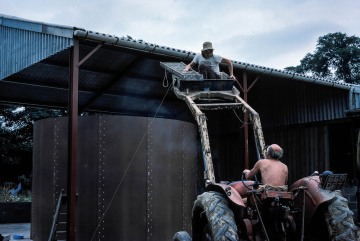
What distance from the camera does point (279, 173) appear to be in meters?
6.63

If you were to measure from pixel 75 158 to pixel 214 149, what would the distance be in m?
10.9

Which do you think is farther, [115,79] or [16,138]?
[16,138]

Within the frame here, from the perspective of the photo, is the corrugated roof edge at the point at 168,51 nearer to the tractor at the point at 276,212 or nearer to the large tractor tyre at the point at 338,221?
the tractor at the point at 276,212

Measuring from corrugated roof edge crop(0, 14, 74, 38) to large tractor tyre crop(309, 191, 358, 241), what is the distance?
23.8 feet

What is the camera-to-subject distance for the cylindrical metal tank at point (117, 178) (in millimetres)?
11172

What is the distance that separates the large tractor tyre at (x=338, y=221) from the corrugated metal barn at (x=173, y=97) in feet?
23.0

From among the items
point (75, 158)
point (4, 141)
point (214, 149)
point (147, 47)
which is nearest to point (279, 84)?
point (214, 149)

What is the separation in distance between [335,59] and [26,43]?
39.9 m

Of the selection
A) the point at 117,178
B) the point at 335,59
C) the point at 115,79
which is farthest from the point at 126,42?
the point at 335,59

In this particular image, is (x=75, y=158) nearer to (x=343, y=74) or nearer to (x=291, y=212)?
(x=291, y=212)

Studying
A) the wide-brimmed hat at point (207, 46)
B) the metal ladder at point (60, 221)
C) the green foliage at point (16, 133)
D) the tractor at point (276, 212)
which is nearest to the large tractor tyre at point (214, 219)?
the tractor at point (276, 212)

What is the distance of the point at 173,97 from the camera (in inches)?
817

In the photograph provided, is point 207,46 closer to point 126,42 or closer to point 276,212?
point 126,42

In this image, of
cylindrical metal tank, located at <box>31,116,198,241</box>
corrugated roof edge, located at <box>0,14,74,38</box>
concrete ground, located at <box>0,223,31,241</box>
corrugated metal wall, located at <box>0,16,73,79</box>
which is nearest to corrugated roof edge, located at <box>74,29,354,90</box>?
corrugated roof edge, located at <box>0,14,74,38</box>
